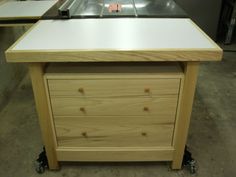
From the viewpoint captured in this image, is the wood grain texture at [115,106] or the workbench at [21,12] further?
the workbench at [21,12]

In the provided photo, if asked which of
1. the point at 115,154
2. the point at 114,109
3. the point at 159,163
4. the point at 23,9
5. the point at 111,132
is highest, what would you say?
the point at 23,9

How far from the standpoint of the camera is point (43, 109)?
120 centimetres

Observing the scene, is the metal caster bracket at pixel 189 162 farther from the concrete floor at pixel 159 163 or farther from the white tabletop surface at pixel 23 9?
the white tabletop surface at pixel 23 9

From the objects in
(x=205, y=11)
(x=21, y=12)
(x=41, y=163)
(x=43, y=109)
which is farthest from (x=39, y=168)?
(x=205, y=11)

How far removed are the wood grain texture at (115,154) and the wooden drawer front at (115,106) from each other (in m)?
0.23

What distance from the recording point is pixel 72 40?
1091 millimetres

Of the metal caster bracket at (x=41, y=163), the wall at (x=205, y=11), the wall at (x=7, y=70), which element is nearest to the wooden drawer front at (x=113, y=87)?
the metal caster bracket at (x=41, y=163)

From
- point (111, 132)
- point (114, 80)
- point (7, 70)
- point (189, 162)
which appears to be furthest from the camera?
point (7, 70)

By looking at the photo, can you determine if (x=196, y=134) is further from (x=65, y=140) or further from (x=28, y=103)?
(x=28, y=103)

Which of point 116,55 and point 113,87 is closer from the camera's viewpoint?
point 116,55

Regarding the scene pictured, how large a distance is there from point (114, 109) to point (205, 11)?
2.59 metres

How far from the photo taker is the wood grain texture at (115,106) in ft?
3.90

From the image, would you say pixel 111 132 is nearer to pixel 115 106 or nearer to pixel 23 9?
pixel 115 106

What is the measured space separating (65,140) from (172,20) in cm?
91
